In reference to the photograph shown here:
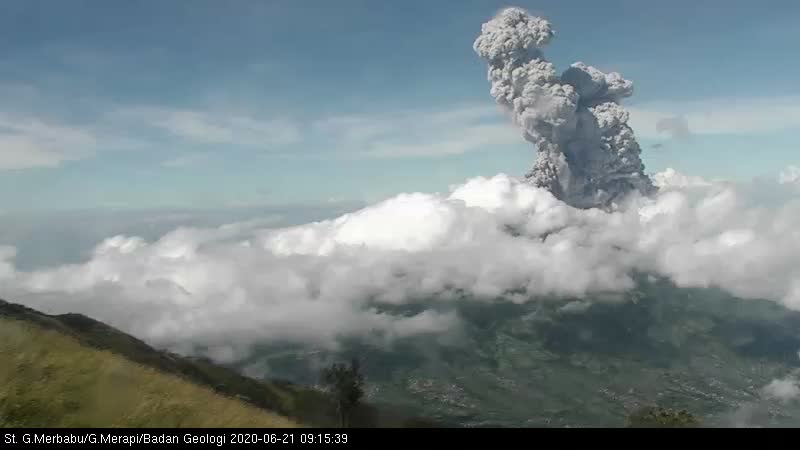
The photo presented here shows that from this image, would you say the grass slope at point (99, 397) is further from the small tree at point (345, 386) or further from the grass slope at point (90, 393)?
the small tree at point (345, 386)

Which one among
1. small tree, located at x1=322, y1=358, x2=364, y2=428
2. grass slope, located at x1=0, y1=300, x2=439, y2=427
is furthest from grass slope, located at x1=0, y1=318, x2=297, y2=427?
small tree, located at x1=322, y1=358, x2=364, y2=428

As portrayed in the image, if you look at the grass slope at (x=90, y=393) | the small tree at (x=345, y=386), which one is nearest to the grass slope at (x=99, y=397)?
the grass slope at (x=90, y=393)

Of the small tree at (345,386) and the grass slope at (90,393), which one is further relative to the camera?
the small tree at (345,386)
